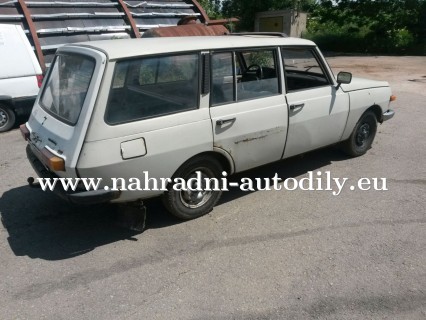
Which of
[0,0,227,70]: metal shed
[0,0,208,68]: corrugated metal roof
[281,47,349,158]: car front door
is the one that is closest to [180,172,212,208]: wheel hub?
[281,47,349,158]: car front door

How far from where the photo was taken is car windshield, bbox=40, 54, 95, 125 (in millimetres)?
3294

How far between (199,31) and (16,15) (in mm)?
4293

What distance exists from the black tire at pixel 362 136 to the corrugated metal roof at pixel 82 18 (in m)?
7.01

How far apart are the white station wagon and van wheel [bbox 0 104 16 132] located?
3842mm

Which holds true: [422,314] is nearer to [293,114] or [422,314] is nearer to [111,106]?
[293,114]

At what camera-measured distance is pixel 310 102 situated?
444cm

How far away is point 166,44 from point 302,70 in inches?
75.2

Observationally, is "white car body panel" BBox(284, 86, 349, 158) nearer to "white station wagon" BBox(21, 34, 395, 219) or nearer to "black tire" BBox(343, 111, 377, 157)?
"white station wagon" BBox(21, 34, 395, 219)

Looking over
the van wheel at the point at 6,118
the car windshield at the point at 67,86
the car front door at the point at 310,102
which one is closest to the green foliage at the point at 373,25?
the car front door at the point at 310,102

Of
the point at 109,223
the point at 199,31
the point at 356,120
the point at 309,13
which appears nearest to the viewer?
the point at 109,223

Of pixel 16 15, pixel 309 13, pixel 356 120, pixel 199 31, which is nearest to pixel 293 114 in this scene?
pixel 356 120

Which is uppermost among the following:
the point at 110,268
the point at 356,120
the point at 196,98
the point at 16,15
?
the point at 16,15

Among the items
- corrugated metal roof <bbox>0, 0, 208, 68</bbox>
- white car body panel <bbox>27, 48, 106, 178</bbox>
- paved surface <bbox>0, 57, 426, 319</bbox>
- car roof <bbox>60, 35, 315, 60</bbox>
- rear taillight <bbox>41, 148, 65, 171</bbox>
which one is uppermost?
corrugated metal roof <bbox>0, 0, 208, 68</bbox>

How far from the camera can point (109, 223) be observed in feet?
13.0
